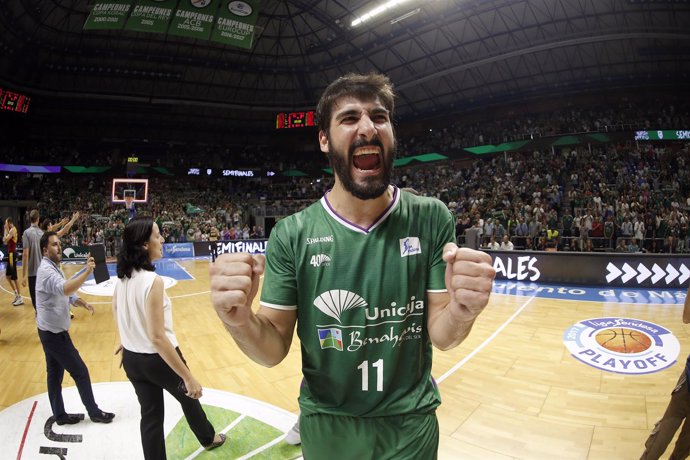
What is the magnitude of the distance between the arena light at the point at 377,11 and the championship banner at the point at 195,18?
977 centimetres

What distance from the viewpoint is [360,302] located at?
1.64 metres

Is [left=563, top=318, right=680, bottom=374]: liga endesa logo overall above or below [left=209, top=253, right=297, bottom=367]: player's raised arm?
below

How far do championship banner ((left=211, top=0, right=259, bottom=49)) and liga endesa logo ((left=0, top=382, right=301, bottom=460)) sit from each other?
1198 cm

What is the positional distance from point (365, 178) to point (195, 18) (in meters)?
14.1

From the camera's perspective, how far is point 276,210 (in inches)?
1326

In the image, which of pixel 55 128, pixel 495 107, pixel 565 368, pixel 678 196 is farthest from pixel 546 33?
pixel 55 128

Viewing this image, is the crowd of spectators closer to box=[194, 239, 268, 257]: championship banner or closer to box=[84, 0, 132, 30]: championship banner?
box=[194, 239, 268, 257]: championship banner

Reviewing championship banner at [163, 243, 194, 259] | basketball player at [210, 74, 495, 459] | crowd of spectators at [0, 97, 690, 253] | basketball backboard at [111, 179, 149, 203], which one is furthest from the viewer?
basketball backboard at [111, 179, 149, 203]

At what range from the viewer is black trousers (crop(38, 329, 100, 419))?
387 cm

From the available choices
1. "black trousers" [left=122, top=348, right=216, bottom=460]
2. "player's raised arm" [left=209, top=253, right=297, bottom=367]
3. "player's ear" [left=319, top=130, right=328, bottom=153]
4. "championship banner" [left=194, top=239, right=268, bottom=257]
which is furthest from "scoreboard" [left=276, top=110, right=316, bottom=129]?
"player's raised arm" [left=209, top=253, right=297, bottom=367]

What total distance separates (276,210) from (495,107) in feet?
64.7

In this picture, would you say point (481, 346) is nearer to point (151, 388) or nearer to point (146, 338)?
point (151, 388)

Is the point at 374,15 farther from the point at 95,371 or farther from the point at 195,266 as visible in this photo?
the point at 95,371

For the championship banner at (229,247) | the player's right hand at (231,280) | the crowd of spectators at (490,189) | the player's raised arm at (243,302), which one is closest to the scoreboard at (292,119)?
the crowd of spectators at (490,189)
